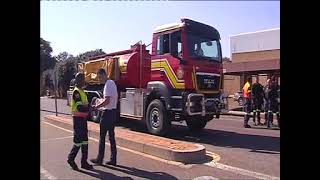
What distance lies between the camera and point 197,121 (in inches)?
500

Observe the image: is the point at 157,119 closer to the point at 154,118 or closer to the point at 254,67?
the point at 154,118

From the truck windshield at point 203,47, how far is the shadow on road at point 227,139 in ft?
7.54

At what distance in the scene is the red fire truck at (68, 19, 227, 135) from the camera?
11102 millimetres

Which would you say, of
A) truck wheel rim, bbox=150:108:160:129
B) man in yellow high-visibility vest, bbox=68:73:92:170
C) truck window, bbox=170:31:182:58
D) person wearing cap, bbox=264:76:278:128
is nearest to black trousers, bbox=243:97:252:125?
person wearing cap, bbox=264:76:278:128

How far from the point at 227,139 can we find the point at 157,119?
207cm

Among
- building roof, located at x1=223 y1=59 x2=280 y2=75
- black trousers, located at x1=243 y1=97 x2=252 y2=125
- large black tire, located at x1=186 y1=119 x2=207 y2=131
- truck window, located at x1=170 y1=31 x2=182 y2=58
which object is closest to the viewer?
truck window, located at x1=170 y1=31 x2=182 y2=58

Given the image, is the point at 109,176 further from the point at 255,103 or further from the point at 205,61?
the point at 255,103

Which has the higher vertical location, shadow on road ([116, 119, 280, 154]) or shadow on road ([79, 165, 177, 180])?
shadow on road ([116, 119, 280, 154])

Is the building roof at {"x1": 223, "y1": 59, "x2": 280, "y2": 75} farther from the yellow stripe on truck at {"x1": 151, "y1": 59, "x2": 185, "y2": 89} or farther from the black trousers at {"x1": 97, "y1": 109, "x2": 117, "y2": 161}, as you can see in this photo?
the black trousers at {"x1": 97, "y1": 109, "x2": 117, "y2": 161}

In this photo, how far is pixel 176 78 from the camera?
11.2 metres

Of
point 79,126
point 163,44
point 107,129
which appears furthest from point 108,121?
point 163,44

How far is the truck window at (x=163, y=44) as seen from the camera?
11584mm

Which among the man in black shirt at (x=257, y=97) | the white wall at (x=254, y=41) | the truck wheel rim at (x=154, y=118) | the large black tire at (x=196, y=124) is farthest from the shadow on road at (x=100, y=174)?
the white wall at (x=254, y=41)

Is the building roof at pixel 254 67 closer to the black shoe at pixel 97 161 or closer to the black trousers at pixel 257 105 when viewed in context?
the black trousers at pixel 257 105
